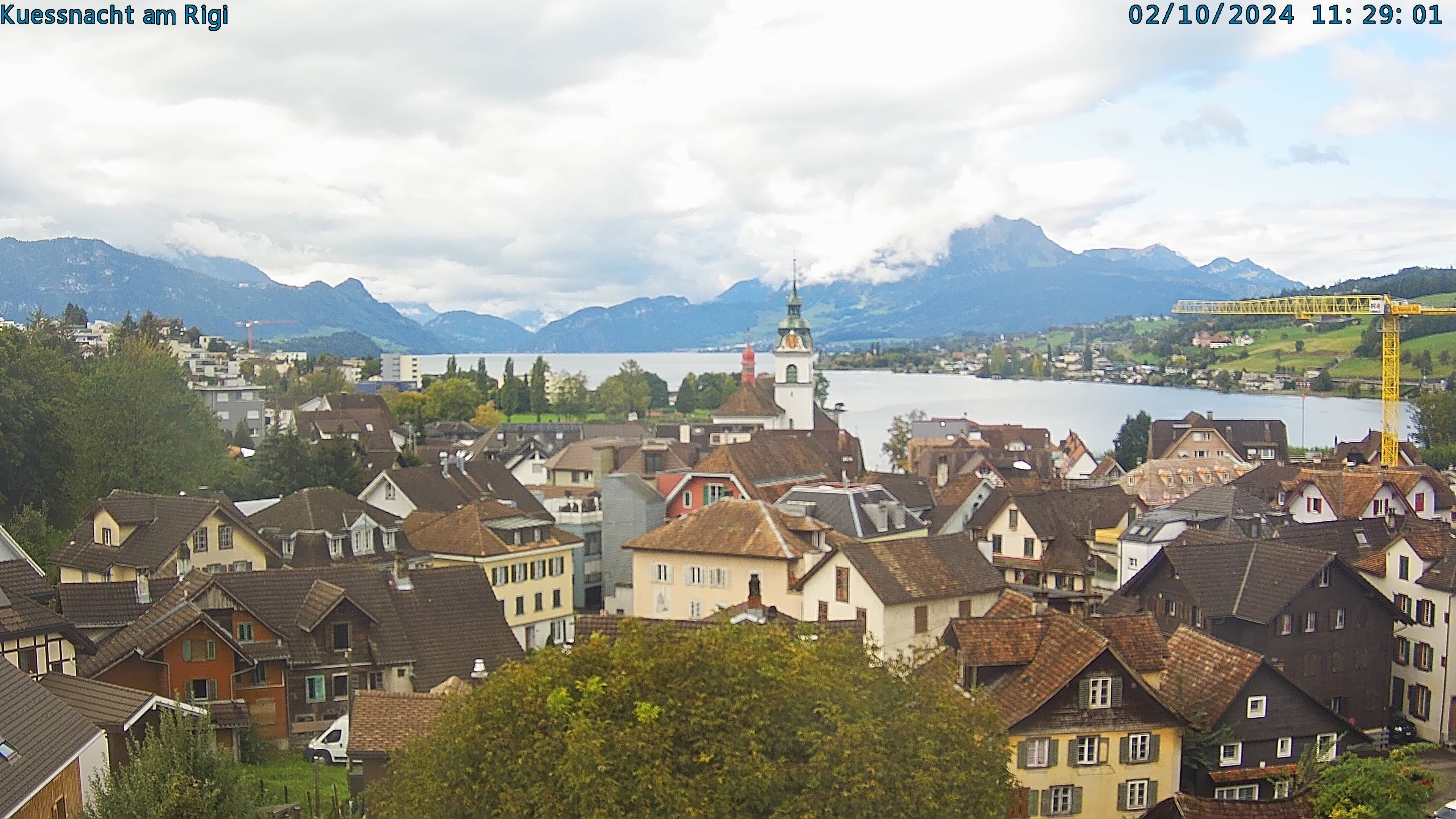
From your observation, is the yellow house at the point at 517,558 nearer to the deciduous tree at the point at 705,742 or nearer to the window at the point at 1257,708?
the window at the point at 1257,708

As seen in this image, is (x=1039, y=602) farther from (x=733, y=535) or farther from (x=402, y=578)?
(x=402, y=578)

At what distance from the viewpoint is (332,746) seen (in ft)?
83.8

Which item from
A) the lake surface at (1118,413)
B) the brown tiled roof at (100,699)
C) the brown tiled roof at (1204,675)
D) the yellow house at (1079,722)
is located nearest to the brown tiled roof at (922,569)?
the brown tiled roof at (1204,675)

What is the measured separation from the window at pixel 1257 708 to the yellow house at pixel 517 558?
20099 millimetres

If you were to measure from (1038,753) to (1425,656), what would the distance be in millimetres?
15238

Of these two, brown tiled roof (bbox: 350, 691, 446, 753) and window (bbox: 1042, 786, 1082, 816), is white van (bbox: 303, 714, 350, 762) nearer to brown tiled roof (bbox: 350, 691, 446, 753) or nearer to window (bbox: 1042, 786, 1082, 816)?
brown tiled roof (bbox: 350, 691, 446, 753)

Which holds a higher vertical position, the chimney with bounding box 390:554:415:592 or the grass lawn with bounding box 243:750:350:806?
the chimney with bounding box 390:554:415:592

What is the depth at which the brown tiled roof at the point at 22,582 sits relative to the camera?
2411cm

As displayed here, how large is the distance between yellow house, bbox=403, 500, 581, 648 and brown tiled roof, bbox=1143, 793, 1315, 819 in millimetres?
22488

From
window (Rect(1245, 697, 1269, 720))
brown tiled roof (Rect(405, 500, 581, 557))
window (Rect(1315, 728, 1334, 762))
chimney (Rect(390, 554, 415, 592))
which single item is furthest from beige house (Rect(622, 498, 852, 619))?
window (Rect(1315, 728, 1334, 762))

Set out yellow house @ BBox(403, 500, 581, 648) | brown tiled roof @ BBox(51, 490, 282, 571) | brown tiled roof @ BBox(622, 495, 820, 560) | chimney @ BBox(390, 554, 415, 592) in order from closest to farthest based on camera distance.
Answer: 1. chimney @ BBox(390, 554, 415, 592)
2. brown tiled roof @ BBox(51, 490, 282, 571)
3. brown tiled roof @ BBox(622, 495, 820, 560)
4. yellow house @ BBox(403, 500, 581, 648)

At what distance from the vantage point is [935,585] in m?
31.2

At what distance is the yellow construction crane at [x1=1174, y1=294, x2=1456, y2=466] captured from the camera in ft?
253

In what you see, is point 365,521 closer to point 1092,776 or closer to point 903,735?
point 1092,776
